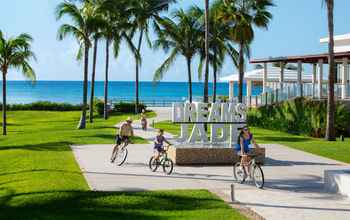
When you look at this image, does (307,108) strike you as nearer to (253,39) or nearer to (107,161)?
(253,39)

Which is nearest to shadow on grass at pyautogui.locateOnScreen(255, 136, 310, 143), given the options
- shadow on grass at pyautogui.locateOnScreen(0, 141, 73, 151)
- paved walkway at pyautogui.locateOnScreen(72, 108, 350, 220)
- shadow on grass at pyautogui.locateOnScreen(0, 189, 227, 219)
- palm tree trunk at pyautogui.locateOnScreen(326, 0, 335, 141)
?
palm tree trunk at pyautogui.locateOnScreen(326, 0, 335, 141)

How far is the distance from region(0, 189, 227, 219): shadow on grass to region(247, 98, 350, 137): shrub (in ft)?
56.9

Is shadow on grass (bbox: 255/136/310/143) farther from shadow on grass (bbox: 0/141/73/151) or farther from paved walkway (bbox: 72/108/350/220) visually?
shadow on grass (bbox: 0/141/73/151)

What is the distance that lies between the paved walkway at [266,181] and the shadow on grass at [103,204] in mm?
837

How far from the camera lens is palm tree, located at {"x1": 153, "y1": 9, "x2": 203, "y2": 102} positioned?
3578 cm

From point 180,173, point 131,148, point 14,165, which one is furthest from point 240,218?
point 131,148

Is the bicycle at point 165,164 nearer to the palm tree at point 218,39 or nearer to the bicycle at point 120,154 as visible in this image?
the bicycle at point 120,154

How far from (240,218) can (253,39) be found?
22.8 m

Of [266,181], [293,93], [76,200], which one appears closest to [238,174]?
[266,181]

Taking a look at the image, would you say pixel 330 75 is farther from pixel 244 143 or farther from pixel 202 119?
pixel 244 143

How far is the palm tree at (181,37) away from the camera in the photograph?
35.8 m

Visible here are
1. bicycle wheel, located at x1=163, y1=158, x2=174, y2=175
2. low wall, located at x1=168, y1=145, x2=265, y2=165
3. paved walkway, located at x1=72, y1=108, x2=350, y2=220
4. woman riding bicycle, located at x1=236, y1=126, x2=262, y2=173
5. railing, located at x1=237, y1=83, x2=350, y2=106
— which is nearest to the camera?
paved walkway, located at x1=72, y1=108, x2=350, y2=220

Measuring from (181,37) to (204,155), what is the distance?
21.0 metres

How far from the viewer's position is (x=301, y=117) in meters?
28.5
